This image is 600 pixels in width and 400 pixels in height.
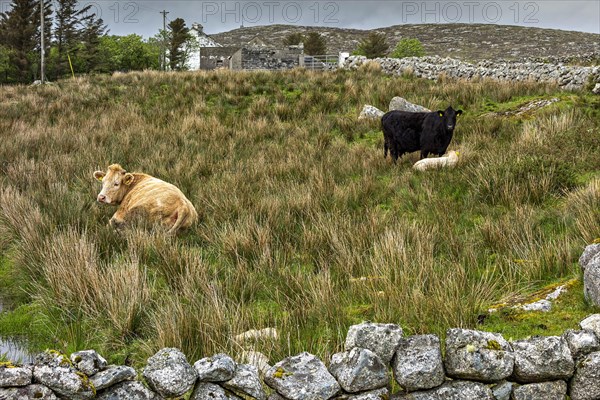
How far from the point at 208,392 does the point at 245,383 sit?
0.62 ft

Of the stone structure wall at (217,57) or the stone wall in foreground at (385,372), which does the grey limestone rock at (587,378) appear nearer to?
the stone wall in foreground at (385,372)

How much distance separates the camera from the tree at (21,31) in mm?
48406

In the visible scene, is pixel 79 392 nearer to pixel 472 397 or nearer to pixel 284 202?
pixel 472 397

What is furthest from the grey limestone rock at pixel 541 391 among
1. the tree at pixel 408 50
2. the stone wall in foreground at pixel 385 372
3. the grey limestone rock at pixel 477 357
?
the tree at pixel 408 50

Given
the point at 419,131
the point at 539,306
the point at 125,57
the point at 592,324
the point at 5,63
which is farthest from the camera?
the point at 125,57

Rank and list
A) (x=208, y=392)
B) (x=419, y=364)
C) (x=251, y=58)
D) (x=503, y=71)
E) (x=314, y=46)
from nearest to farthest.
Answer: (x=208, y=392) < (x=419, y=364) < (x=503, y=71) < (x=251, y=58) < (x=314, y=46)

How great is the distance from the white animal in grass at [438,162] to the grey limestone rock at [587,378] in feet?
18.4

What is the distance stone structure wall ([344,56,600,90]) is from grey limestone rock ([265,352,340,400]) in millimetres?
14391

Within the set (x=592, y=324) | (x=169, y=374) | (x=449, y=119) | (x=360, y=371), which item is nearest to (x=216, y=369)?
(x=169, y=374)

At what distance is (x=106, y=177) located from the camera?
6.19 meters

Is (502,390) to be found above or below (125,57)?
below

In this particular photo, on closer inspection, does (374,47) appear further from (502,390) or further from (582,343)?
(502,390)

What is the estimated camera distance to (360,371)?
254cm

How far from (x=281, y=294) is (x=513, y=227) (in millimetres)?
2490
